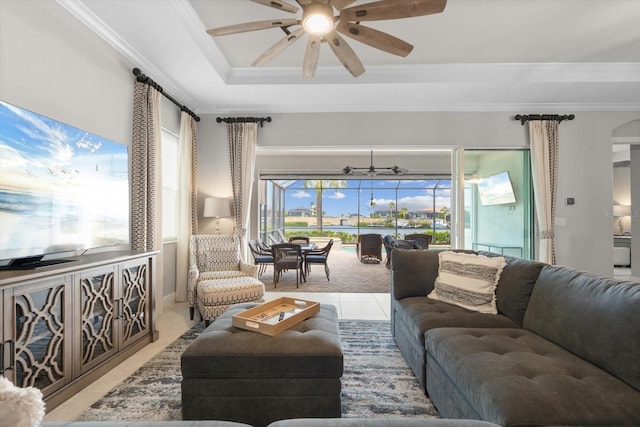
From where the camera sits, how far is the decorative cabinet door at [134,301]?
2.58 m

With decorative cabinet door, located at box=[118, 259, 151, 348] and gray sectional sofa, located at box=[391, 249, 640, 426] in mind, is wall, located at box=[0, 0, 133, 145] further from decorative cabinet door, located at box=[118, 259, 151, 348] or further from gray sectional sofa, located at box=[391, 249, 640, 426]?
gray sectional sofa, located at box=[391, 249, 640, 426]

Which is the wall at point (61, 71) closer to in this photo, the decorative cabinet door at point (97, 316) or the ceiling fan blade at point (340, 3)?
the decorative cabinet door at point (97, 316)

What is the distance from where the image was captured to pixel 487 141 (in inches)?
189

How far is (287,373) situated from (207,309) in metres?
1.83

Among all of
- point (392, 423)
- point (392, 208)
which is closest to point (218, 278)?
point (392, 423)

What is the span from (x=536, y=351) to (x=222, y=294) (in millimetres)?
2721

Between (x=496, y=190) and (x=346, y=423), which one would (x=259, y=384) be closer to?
(x=346, y=423)

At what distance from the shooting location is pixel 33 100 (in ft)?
7.46

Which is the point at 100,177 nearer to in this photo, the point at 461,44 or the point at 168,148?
the point at 168,148

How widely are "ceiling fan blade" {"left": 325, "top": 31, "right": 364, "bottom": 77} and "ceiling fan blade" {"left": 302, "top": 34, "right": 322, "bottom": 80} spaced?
9 centimetres

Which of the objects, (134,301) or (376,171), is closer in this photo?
(134,301)

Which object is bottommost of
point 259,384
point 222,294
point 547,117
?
point 259,384

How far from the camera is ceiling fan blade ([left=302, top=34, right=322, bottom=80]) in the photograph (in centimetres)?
235

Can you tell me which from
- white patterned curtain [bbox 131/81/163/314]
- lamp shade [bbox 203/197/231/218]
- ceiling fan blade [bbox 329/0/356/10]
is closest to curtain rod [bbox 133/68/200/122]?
white patterned curtain [bbox 131/81/163/314]
